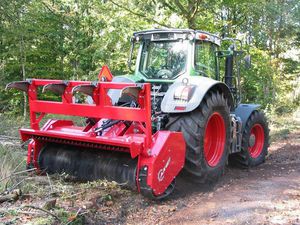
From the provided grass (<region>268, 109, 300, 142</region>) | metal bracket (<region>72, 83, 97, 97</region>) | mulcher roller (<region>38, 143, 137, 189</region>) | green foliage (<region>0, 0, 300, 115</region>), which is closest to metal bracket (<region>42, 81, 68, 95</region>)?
metal bracket (<region>72, 83, 97, 97</region>)

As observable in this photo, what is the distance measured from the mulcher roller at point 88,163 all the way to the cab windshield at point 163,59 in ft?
5.22

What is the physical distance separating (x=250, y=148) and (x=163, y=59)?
2470 millimetres

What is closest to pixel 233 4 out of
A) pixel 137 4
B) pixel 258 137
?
pixel 137 4

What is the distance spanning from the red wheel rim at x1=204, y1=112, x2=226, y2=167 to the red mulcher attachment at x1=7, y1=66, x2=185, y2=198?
100 centimetres

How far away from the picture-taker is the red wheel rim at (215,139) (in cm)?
580

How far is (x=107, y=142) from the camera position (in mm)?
4750

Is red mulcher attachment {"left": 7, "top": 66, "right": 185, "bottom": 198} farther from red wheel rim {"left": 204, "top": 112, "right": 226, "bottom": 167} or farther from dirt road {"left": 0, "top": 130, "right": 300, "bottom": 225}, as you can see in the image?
red wheel rim {"left": 204, "top": 112, "right": 226, "bottom": 167}

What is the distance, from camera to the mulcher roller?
4984mm

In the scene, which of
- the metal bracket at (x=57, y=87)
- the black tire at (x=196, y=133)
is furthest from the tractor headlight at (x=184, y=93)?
the metal bracket at (x=57, y=87)

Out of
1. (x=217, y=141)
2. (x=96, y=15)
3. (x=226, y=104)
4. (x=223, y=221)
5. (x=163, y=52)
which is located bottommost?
(x=223, y=221)

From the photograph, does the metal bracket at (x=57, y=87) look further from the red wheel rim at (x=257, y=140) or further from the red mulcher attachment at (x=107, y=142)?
the red wheel rim at (x=257, y=140)

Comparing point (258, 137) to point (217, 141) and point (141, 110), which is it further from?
point (141, 110)

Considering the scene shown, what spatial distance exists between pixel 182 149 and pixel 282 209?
1314 mm

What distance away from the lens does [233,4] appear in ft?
44.4
